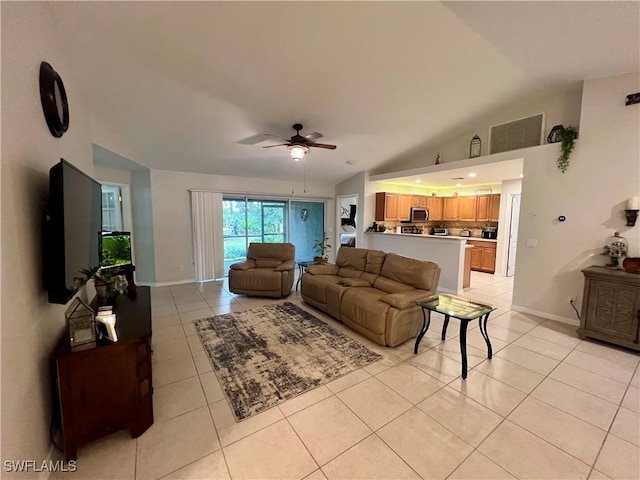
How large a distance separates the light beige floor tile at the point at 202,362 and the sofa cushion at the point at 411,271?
8.17 ft

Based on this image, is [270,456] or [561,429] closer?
[270,456]

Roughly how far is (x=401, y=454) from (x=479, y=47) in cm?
394

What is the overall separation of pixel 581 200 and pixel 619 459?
3.09 metres

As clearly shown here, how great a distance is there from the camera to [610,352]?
288cm

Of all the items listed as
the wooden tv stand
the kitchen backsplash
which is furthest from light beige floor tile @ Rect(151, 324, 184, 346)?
the kitchen backsplash

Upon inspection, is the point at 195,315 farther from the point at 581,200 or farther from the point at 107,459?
the point at 581,200

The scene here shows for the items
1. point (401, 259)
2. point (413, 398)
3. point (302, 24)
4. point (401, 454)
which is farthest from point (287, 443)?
point (302, 24)

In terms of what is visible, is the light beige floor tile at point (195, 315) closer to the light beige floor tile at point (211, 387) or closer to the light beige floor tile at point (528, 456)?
the light beige floor tile at point (211, 387)

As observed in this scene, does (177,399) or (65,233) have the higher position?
(65,233)

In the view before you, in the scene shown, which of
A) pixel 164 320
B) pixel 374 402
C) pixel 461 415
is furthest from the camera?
pixel 164 320

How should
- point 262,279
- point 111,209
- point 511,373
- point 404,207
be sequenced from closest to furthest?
point 511,373, point 262,279, point 111,209, point 404,207

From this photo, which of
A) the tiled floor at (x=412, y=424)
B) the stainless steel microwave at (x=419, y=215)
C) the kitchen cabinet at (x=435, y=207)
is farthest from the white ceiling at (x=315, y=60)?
the kitchen cabinet at (x=435, y=207)

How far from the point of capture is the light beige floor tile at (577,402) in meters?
1.94

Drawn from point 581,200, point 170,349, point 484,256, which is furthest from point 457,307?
point 484,256
